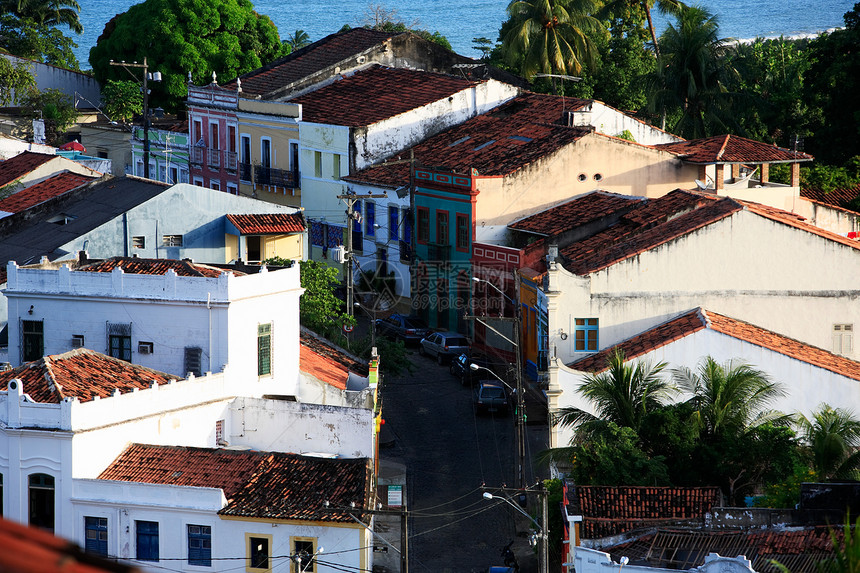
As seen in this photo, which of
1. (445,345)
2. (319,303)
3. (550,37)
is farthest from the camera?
(550,37)

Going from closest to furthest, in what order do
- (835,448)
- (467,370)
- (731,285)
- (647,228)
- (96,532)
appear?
(96,532)
(835,448)
(731,285)
(647,228)
(467,370)

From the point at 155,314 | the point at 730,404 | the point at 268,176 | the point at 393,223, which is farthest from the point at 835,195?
the point at 155,314

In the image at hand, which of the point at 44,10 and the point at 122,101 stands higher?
the point at 44,10

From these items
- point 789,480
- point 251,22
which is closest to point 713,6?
point 251,22

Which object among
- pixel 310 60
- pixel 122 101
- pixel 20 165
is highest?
pixel 310 60

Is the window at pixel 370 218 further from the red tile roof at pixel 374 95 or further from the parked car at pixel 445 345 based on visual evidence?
the parked car at pixel 445 345

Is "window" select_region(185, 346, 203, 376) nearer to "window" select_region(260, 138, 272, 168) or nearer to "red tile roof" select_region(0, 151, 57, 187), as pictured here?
"red tile roof" select_region(0, 151, 57, 187)

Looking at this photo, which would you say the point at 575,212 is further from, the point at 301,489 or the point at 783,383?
the point at 301,489
